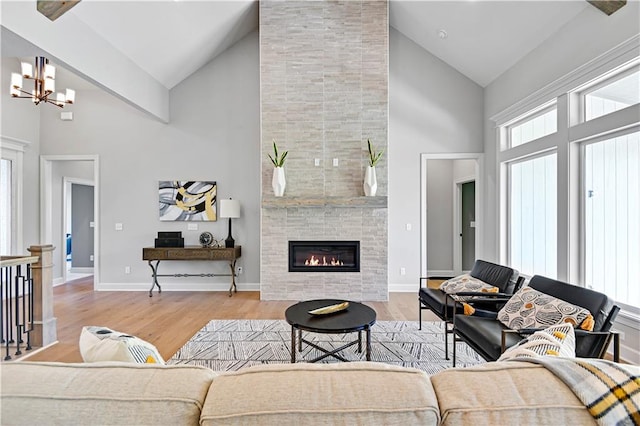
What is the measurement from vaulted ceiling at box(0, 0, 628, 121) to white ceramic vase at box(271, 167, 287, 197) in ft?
7.23

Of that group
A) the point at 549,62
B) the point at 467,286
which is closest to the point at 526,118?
the point at 549,62

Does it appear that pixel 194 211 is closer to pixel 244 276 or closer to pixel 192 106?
pixel 244 276

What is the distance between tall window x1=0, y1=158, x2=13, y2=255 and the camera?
5.32 metres

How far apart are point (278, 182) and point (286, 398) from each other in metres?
4.15

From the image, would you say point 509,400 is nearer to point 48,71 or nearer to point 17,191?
point 48,71

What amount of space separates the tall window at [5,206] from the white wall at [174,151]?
0.75 meters

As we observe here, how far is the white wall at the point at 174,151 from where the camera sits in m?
5.70

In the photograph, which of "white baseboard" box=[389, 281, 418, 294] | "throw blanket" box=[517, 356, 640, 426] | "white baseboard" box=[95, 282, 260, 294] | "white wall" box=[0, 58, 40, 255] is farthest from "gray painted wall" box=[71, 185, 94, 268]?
"throw blanket" box=[517, 356, 640, 426]

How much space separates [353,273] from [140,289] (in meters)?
3.63

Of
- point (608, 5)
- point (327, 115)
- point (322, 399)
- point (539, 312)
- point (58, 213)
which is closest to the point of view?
point (322, 399)

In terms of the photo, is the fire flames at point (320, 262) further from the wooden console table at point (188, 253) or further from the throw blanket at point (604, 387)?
the throw blanket at point (604, 387)

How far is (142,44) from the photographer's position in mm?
4434

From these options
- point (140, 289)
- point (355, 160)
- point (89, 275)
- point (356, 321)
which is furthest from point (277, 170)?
point (89, 275)

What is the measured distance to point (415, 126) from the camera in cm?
Result: 562
